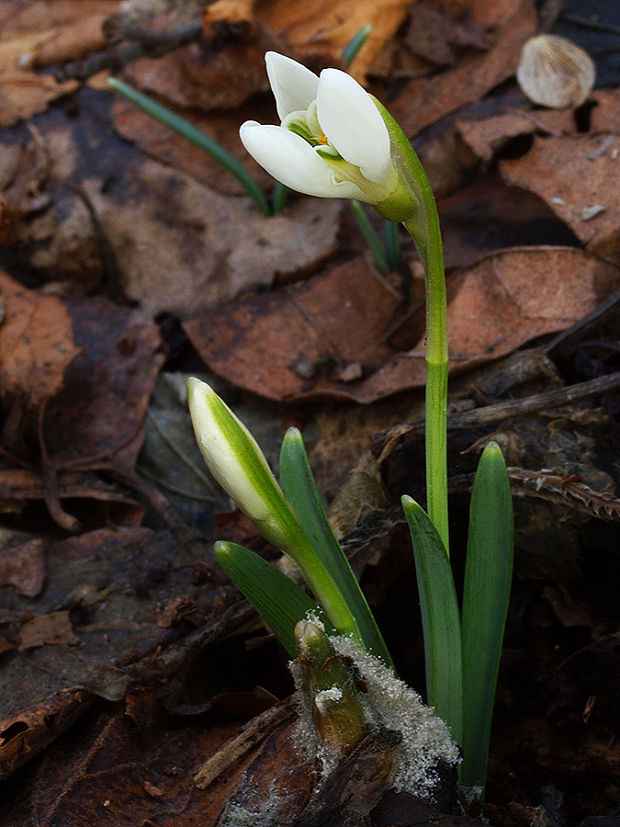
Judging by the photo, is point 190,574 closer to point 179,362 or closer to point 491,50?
point 179,362

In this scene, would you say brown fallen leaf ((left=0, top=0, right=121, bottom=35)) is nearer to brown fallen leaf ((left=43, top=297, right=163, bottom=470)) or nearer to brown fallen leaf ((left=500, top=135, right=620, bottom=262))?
brown fallen leaf ((left=43, top=297, right=163, bottom=470))

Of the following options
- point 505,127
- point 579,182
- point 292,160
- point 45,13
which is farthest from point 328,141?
point 45,13

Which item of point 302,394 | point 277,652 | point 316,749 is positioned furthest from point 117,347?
point 316,749

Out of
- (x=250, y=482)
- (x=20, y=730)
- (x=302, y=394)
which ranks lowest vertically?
(x=302, y=394)

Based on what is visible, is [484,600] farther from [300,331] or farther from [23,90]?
[23,90]

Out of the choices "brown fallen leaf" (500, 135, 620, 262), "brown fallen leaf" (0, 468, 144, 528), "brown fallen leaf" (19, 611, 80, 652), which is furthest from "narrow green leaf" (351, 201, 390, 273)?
"brown fallen leaf" (19, 611, 80, 652)
